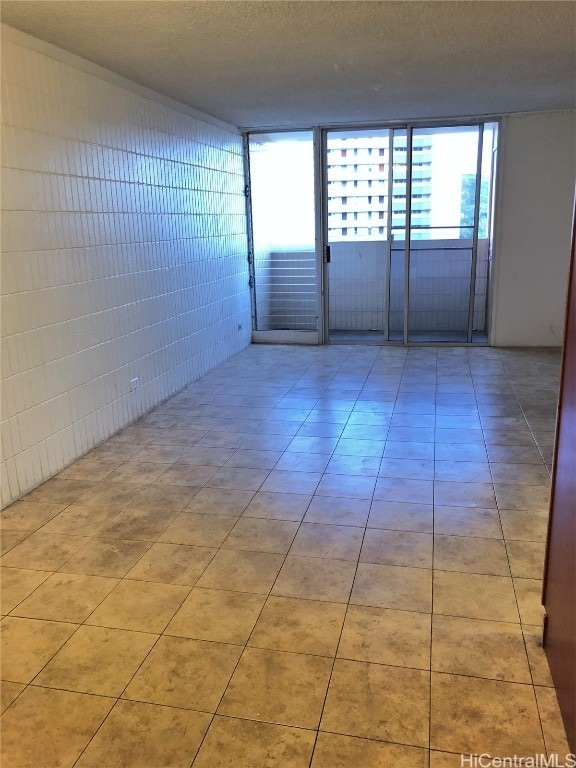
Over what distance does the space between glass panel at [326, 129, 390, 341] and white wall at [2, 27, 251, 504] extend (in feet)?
6.50

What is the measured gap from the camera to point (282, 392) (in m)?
5.05

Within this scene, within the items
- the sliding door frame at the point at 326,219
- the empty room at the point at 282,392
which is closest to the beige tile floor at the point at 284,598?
the empty room at the point at 282,392

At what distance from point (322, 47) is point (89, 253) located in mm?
1913

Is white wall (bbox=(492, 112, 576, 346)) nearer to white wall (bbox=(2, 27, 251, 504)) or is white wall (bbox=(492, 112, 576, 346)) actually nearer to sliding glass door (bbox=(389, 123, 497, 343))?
sliding glass door (bbox=(389, 123, 497, 343))

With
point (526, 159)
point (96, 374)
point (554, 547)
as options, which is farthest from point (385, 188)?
point (554, 547)

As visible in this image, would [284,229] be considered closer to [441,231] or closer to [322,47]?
[441,231]

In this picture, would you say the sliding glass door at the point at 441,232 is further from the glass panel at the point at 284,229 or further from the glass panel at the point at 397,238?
the glass panel at the point at 284,229

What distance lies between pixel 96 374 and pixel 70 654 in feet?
7.16

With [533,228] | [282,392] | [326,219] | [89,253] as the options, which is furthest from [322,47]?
[533,228]

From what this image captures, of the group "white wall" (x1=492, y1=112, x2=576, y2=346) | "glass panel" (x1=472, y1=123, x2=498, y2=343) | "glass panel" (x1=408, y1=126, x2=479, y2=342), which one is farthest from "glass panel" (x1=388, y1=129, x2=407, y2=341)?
"white wall" (x1=492, y1=112, x2=576, y2=346)

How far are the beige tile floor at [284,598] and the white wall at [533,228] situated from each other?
2670 mm

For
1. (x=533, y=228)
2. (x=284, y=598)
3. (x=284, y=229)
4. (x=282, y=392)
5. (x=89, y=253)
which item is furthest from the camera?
(x=284, y=229)

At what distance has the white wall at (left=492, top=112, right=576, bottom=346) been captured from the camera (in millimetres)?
6000

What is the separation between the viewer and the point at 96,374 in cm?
388
